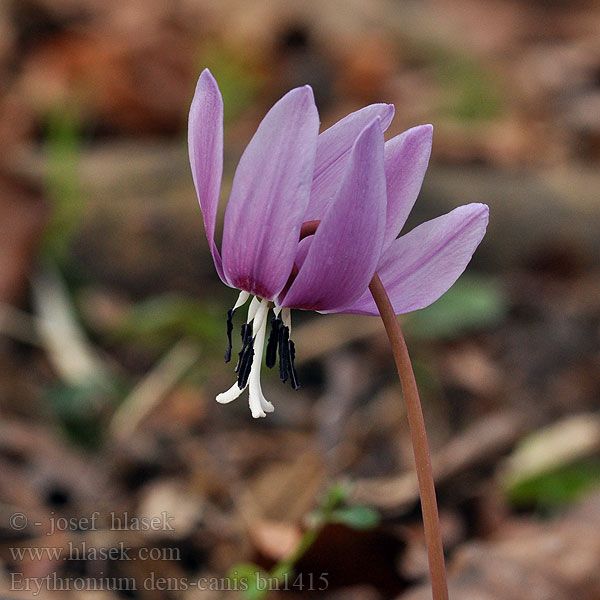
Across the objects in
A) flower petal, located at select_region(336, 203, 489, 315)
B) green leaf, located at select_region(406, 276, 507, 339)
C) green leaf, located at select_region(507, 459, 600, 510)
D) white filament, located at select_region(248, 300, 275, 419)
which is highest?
green leaf, located at select_region(406, 276, 507, 339)

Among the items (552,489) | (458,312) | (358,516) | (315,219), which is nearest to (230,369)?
(458,312)

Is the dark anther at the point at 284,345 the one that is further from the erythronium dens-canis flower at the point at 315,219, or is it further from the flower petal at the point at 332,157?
the flower petal at the point at 332,157

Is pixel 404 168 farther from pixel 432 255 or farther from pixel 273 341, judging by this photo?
pixel 273 341

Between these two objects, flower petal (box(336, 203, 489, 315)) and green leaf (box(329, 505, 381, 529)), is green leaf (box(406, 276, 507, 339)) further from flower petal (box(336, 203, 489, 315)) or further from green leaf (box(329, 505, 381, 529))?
flower petal (box(336, 203, 489, 315))

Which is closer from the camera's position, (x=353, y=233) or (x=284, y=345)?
(x=353, y=233)

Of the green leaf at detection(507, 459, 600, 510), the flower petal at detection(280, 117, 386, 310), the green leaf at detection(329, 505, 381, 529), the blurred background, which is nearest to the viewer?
the flower petal at detection(280, 117, 386, 310)

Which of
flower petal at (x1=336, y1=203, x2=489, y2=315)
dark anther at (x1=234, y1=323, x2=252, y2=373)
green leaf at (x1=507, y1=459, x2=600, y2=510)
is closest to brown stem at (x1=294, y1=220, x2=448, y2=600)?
flower petal at (x1=336, y1=203, x2=489, y2=315)
